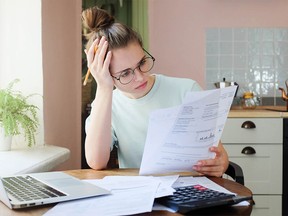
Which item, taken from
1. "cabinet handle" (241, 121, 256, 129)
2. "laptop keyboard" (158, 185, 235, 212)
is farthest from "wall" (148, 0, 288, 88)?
"laptop keyboard" (158, 185, 235, 212)

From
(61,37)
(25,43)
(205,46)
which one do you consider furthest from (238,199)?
(205,46)

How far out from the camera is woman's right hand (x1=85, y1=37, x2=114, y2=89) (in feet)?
4.47

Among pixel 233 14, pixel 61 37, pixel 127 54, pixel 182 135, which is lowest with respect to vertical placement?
pixel 182 135

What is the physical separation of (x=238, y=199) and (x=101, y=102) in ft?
2.21

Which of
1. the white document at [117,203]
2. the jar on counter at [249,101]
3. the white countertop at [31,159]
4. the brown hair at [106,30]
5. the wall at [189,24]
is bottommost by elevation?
the white countertop at [31,159]

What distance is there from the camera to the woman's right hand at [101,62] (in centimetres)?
136

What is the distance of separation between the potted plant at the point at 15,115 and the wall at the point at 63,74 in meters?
0.15

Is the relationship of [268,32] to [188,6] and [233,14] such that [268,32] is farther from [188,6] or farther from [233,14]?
[188,6]

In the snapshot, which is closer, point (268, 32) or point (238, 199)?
point (238, 199)

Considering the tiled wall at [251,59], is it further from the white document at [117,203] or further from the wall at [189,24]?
the white document at [117,203]

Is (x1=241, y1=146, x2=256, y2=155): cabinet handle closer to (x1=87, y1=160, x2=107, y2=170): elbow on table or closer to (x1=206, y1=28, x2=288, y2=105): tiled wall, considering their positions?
(x1=206, y1=28, x2=288, y2=105): tiled wall

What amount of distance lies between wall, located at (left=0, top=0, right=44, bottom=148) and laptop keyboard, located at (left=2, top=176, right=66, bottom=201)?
1.07m

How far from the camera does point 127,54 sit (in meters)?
1.37

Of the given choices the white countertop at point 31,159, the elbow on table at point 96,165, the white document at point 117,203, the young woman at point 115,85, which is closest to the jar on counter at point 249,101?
the white countertop at point 31,159
